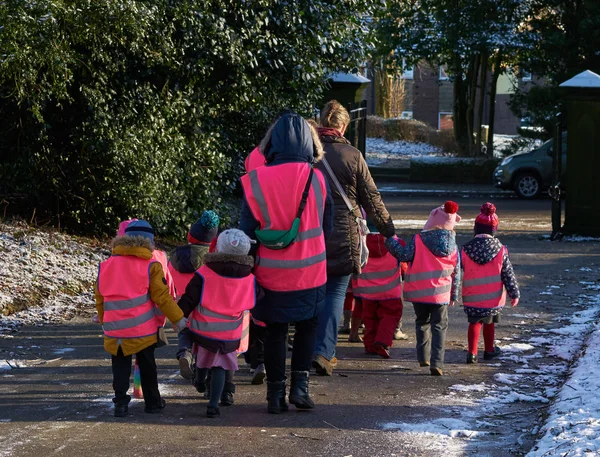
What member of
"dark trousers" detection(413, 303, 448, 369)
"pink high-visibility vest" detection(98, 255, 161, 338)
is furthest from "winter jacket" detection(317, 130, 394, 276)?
"pink high-visibility vest" detection(98, 255, 161, 338)

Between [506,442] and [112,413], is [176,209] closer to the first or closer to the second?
[112,413]

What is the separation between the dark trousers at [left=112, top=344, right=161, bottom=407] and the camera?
6.02 meters

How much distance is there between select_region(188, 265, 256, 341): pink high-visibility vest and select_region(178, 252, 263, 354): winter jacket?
0.08ft

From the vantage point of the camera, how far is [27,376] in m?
7.02

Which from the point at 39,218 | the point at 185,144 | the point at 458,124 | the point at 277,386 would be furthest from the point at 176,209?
the point at 458,124

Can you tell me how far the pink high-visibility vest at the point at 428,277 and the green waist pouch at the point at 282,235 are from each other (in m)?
1.55

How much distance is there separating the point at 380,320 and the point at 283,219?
215 centimetres

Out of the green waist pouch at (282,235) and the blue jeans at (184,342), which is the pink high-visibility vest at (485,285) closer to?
the green waist pouch at (282,235)

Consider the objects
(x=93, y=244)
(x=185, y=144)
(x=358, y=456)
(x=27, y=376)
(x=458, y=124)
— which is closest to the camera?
(x=358, y=456)

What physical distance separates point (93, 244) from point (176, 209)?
118 centimetres

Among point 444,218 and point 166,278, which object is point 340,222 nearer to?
point 444,218

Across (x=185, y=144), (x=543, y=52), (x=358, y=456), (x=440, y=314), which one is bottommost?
(x=358, y=456)

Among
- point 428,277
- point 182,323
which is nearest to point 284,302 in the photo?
point 182,323

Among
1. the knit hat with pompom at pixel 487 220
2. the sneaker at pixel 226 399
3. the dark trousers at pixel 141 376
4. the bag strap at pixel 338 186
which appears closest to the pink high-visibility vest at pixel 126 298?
the dark trousers at pixel 141 376
